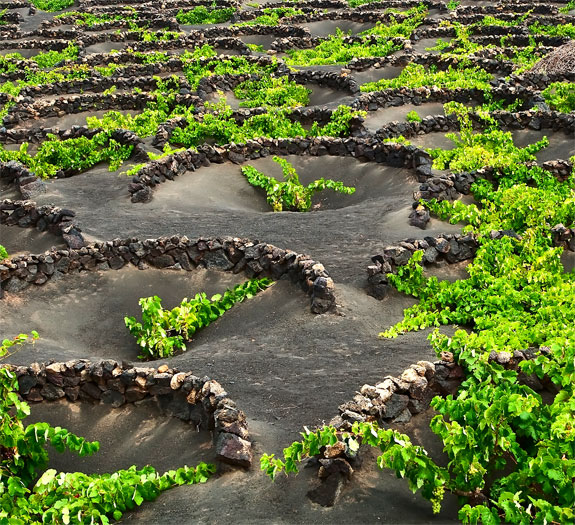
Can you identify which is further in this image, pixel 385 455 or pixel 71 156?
pixel 71 156

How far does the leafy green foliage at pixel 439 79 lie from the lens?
70.5ft

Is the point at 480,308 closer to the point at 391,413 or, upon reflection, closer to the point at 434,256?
the point at 434,256

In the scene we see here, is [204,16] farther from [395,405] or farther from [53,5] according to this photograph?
[395,405]

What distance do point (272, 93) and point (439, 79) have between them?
5.21 metres

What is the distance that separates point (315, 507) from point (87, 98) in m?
18.8

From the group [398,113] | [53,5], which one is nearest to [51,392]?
[398,113]

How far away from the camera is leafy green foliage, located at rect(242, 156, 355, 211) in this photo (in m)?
15.0

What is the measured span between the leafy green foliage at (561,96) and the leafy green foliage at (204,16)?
22279 millimetres

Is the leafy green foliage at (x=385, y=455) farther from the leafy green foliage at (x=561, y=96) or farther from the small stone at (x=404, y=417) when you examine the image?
the leafy green foliage at (x=561, y=96)

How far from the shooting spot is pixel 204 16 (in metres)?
38.6

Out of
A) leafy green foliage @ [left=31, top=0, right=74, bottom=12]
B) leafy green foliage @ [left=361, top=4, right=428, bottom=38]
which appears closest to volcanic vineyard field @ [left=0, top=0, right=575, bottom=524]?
leafy green foliage @ [left=361, top=4, right=428, bottom=38]

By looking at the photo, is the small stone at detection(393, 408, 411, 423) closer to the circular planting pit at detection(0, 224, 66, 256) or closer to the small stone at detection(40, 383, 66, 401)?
the small stone at detection(40, 383, 66, 401)

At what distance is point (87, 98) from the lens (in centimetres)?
2239

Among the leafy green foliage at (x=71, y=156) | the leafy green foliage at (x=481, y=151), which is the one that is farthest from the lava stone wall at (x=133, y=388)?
the leafy green foliage at (x=71, y=156)
